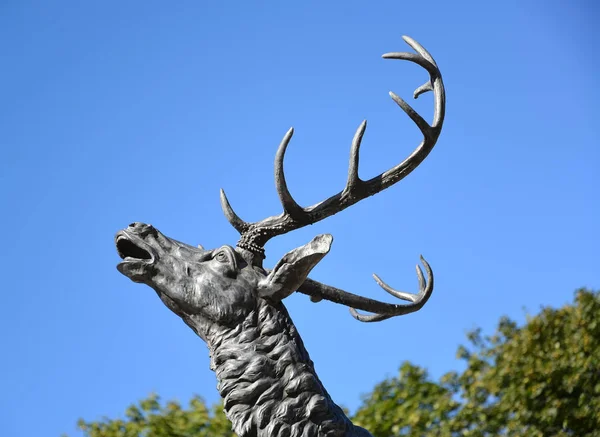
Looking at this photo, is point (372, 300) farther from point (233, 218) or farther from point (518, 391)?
point (518, 391)

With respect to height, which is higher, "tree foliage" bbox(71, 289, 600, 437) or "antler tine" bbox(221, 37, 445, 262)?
"tree foliage" bbox(71, 289, 600, 437)

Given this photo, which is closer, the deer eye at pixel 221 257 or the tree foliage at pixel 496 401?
the deer eye at pixel 221 257

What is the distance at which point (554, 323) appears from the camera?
14836 mm

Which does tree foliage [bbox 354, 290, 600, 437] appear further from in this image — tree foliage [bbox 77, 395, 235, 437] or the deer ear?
the deer ear

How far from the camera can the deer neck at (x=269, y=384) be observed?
4.97 m

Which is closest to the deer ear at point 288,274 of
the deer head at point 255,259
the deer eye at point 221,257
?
the deer head at point 255,259

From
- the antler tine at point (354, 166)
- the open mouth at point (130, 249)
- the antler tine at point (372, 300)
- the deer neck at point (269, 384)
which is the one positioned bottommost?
the deer neck at point (269, 384)

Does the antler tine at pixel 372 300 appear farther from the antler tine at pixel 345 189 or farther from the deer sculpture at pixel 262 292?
the antler tine at pixel 345 189

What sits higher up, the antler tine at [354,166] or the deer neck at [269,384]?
the antler tine at [354,166]

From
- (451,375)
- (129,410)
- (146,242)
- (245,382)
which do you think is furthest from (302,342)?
(451,375)

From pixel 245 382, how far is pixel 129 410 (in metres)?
8.62

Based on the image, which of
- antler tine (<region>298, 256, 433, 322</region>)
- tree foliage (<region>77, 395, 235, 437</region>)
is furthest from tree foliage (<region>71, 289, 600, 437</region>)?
antler tine (<region>298, 256, 433, 322</region>)

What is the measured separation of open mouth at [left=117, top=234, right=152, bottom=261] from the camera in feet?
17.9

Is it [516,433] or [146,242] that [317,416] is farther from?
[516,433]
